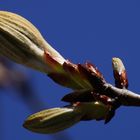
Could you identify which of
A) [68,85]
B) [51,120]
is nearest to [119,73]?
[68,85]

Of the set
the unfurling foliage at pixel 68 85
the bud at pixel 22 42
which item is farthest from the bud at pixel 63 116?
the bud at pixel 22 42

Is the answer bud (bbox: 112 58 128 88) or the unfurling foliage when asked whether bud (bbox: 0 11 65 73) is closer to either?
the unfurling foliage

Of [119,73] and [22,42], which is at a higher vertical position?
[22,42]

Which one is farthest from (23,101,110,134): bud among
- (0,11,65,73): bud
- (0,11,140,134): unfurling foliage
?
(0,11,65,73): bud

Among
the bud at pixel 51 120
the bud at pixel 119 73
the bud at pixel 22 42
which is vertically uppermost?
the bud at pixel 22 42

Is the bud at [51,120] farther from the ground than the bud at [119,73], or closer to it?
closer to it

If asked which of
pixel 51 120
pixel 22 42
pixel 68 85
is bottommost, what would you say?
pixel 51 120

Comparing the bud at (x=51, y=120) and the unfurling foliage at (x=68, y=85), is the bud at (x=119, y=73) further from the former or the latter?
the bud at (x=51, y=120)

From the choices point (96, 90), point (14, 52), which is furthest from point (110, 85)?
point (14, 52)

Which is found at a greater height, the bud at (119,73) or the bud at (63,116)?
the bud at (119,73)

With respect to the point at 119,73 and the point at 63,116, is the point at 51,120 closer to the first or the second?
the point at 63,116
